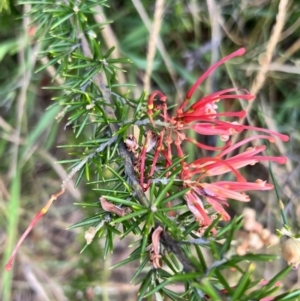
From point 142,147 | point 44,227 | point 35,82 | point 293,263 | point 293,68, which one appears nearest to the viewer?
point 293,263

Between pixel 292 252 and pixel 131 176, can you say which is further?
pixel 131 176

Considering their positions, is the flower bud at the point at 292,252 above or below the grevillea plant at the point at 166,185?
below

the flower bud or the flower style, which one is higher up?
the flower style

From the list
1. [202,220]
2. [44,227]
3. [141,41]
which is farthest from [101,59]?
[44,227]

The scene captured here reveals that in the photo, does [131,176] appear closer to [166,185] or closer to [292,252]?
[166,185]

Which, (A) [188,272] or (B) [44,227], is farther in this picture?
(B) [44,227]

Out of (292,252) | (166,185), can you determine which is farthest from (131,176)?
(292,252)

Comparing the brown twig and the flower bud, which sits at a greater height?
the brown twig

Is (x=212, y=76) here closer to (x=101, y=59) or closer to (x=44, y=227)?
(x=101, y=59)

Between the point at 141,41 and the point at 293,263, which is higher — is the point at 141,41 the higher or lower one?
the higher one

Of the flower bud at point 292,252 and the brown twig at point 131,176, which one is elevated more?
the brown twig at point 131,176

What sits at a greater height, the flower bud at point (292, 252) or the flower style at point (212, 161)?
the flower style at point (212, 161)
